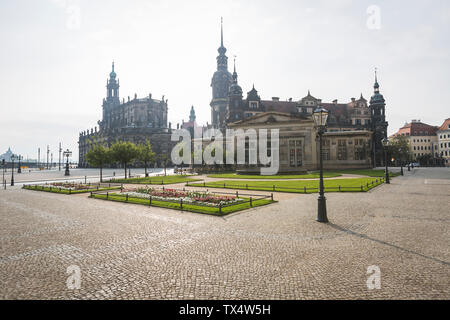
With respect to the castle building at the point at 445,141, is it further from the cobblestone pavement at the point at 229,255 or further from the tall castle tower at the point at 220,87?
the cobblestone pavement at the point at 229,255

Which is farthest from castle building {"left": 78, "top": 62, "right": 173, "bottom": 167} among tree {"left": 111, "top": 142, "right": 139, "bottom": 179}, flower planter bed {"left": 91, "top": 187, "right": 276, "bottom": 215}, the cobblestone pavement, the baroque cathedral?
the cobblestone pavement

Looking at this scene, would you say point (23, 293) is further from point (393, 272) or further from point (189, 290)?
point (393, 272)

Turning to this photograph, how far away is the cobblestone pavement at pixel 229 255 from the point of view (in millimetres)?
5391

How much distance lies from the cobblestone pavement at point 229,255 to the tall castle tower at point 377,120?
Result: 6966cm

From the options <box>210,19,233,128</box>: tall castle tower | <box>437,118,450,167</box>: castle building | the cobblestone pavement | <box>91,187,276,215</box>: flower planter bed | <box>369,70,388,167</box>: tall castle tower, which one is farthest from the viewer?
<box>210,19,233,128</box>: tall castle tower

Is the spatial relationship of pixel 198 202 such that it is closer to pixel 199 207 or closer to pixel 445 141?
pixel 199 207

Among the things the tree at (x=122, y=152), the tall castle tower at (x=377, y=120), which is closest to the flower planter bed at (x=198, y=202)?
the tree at (x=122, y=152)

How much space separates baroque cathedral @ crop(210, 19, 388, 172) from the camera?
56031mm

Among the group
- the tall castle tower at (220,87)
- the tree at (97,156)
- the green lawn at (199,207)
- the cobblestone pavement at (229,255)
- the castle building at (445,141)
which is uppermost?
the tall castle tower at (220,87)

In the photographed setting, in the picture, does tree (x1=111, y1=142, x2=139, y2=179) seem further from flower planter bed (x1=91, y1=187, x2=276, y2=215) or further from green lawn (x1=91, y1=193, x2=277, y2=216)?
green lawn (x1=91, y1=193, x2=277, y2=216)

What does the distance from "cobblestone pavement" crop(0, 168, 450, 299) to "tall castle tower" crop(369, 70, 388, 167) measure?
229 ft

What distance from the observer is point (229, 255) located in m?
7.40

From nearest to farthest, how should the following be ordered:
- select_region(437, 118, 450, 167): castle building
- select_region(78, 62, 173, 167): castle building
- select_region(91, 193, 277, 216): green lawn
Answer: select_region(91, 193, 277, 216): green lawn → select_region(437, 118, 450, 167): castle building → select_region(78, 62, 173, 167): castle building

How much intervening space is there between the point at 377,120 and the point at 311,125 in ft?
105
